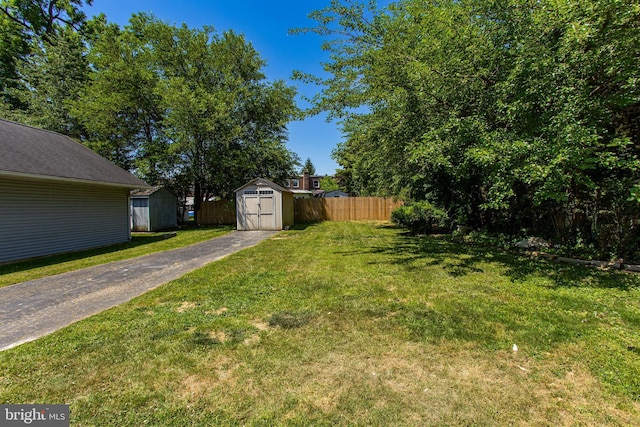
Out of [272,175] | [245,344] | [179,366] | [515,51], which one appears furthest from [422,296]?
[272,175]

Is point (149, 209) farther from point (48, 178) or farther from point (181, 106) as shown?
point (48, 178)

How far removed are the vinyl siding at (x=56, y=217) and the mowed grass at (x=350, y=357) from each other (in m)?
6.07

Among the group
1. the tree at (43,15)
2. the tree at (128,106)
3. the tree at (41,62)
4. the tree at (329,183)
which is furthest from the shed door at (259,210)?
the tree at (329,183)

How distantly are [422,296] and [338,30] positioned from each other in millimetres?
6284

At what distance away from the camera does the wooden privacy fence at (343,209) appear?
19.7m

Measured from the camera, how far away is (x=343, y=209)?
65.0 feet

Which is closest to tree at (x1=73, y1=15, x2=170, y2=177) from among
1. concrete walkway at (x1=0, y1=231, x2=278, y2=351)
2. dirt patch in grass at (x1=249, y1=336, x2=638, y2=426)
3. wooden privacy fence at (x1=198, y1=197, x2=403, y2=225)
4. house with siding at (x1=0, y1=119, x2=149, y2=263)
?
house with siding at (x1=0, y1=119, x2=149, y2=263)

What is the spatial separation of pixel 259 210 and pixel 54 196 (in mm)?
7316

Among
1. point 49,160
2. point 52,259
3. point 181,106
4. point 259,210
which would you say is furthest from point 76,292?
point 181,106

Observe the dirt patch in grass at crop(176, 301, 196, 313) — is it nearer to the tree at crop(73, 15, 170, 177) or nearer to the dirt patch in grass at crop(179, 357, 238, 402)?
the dirt patch in grass at crop(179, 357, 238, 402)

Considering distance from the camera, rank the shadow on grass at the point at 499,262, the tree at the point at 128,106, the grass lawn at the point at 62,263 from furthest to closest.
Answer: the tree at the point at 128,106, the grass lawn at the point at 62,263, the shadow on grass at the point at 499,262

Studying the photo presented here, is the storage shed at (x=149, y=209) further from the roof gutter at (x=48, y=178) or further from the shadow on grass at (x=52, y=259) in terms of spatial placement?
the shadow on grass at (x=52, y=259)

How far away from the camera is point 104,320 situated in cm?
342

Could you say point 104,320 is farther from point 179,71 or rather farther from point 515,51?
point 179,71
